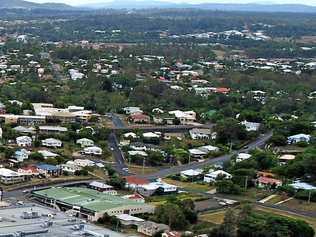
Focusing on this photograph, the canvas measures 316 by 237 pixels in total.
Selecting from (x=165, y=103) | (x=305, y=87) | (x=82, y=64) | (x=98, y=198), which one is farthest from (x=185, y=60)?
(x=98, y=198)

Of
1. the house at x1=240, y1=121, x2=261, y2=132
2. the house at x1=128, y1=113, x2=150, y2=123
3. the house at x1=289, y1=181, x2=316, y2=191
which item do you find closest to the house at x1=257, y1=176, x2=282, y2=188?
the house at x1=289, y1=181, x2=316, y2=191

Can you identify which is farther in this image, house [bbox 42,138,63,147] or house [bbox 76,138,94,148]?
house [bbox 76,138,94,148]

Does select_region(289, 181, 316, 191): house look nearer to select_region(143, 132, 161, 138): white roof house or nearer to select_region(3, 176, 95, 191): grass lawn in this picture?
select_region(3, 176, 95, 191): grass lawn

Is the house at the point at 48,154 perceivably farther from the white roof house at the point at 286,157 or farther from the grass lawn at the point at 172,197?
the white roof house at the point at 286,157

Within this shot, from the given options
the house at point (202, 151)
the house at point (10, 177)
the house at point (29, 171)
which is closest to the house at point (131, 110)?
the house at point (202, 151)

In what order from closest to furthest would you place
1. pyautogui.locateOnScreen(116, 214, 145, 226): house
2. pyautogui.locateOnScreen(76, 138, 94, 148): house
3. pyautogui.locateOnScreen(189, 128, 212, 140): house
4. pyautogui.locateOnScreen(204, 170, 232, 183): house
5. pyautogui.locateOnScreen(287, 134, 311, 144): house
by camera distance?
1. pyautogui.locateOnScreen(116, 214, 145, 226): house
2. pyautogui.locateOnScreen(204, 170, 232, 183): house
3. pyautogui.locateOnScreen(76, 138, 94, 148): house
4. pyautogui.locateOnScreen(287, 134, 311, 144): house
5. pyautogui.locateOnScreen(189, 128, 212, 140): house

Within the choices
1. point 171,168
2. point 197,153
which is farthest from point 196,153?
point 171,168
